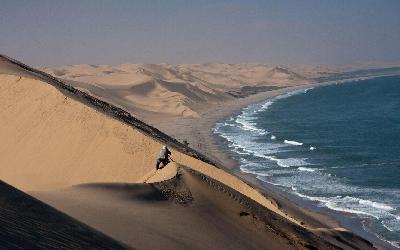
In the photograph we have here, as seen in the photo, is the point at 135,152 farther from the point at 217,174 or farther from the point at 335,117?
the point at 335,117

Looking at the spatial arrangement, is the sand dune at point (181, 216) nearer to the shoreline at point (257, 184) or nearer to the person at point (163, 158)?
the person at point (163, 158)

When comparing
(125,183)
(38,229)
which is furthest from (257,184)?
(38,229)

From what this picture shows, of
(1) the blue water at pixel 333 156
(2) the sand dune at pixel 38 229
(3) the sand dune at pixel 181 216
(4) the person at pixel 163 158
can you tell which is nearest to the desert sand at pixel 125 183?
(3) the sand dune at pixel 181 216

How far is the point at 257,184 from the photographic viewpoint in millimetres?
30250

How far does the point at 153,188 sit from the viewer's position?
15000 millimetres

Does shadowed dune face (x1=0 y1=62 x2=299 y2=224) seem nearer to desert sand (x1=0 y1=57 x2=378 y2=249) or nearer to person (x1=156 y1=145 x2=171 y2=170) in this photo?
desert sand (x1=0 y1=57 x2=378 y2=249)

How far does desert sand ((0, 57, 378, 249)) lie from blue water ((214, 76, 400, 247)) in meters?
4.85

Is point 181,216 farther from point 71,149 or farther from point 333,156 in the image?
point 333,156

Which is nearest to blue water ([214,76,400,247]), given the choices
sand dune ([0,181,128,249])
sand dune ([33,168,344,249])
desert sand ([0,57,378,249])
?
desert sand ([0,57,378,249])

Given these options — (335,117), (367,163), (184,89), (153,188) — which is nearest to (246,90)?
(184,89)

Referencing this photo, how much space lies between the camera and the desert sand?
501 inches

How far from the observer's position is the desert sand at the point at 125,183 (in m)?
12.7

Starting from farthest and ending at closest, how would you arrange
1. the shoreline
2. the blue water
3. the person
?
the blue water < the shoreline < the person

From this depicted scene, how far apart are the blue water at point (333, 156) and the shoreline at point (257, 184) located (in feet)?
2.07
